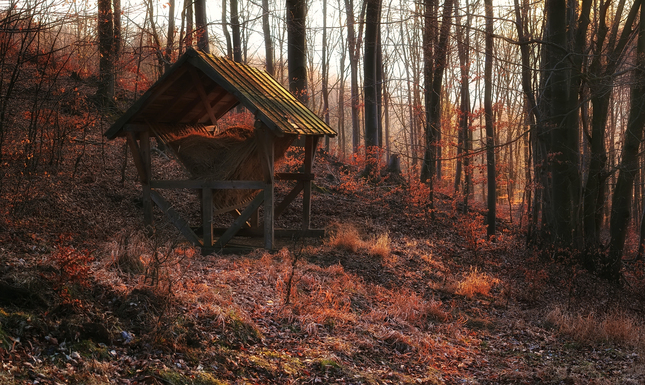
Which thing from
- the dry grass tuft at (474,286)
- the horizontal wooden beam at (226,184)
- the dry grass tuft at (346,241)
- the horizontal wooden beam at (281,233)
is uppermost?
the horizontal wooden beam at (226,184)

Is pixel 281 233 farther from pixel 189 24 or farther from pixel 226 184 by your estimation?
pixel 189 24

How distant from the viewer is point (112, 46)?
1415 centimetres

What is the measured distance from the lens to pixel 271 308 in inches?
253

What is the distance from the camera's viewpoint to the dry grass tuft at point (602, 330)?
7.37 m

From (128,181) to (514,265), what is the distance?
10.1 metres

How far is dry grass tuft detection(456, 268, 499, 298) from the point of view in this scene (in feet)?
30.9

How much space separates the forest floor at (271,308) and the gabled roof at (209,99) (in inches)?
87.2

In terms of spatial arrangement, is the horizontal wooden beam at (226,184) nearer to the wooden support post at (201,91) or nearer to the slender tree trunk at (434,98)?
the wooden support post at (201,91)

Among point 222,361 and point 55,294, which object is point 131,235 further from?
point 222,361

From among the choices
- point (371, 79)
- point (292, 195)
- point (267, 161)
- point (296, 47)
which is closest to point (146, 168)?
point (267, 161)

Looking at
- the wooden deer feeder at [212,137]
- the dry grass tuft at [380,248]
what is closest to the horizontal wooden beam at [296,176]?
the wooden deer feeder at [212,137]

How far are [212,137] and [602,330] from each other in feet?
24.6

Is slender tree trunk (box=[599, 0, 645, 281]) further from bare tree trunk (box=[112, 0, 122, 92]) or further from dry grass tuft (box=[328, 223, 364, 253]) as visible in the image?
bare tree trunk (box=[112, 0, 122, 92])

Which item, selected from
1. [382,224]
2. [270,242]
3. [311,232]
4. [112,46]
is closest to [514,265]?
[382,224]
